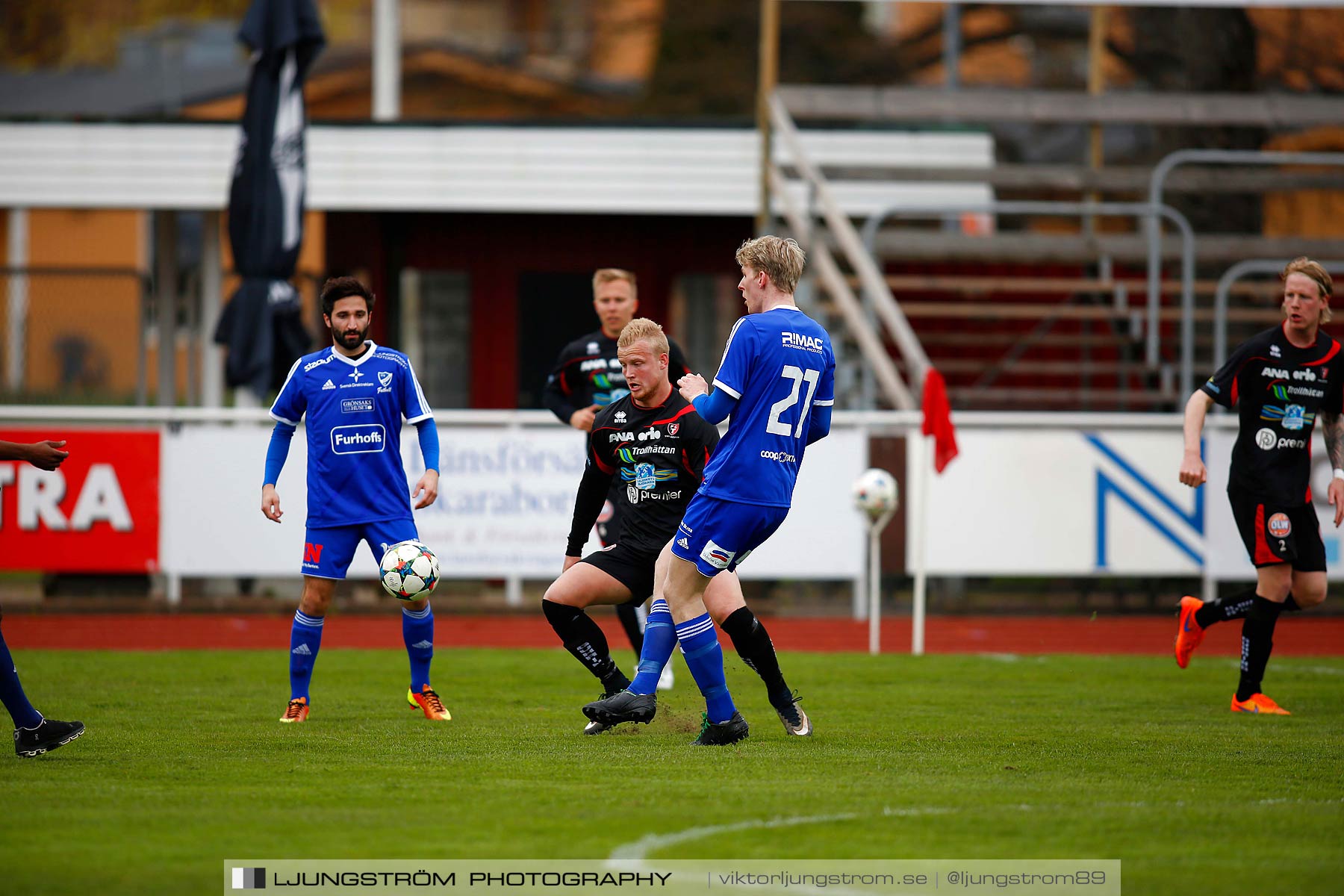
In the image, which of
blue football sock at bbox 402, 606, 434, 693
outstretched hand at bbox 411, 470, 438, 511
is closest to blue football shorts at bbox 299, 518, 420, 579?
outstretched hand at bbox 411, 470, 438, 511

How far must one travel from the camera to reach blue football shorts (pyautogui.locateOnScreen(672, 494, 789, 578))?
6.61m

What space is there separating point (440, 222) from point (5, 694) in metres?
12.1

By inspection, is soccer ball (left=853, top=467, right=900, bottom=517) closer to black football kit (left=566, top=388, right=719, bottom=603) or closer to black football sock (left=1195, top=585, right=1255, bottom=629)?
black football sock (left=1195, top=585, right=1255, bottom=629)

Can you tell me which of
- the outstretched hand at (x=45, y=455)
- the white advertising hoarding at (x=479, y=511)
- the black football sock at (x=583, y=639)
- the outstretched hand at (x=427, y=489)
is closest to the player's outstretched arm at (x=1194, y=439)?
the black football sock at (x=583, y=639)

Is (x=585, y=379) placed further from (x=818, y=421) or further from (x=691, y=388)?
(x=691, y=388)

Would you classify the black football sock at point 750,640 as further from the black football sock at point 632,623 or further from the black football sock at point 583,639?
the black football sock at point 632,623

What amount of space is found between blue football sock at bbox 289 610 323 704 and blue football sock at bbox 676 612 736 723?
196cm

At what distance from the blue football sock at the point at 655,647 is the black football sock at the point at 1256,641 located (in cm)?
314

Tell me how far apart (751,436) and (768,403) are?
0.15 metres

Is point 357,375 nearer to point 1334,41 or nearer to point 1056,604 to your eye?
point 1056,604

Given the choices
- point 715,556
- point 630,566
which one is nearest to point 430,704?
point 630,566

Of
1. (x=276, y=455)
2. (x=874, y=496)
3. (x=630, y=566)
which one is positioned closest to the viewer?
(x=630, y=566)

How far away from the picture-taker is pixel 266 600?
44.6ft

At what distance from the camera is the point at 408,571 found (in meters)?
7.41
